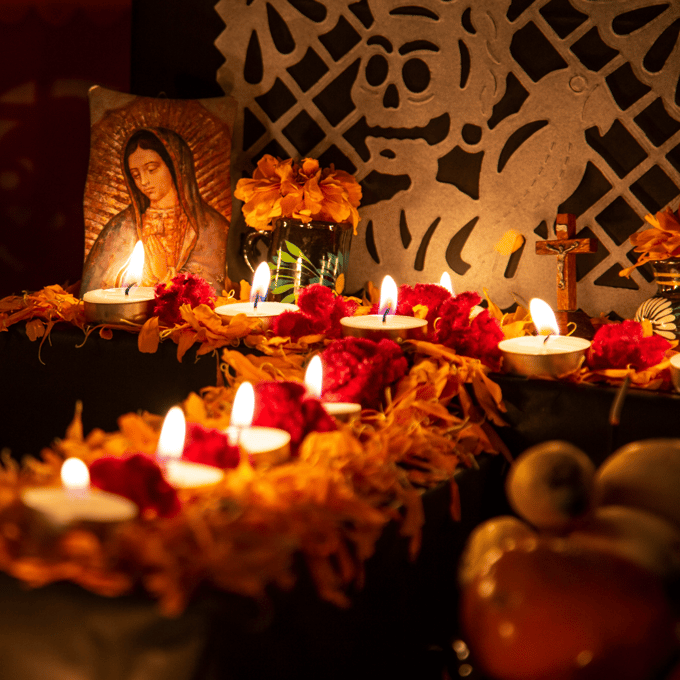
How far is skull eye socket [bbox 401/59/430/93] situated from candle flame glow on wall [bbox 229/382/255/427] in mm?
834

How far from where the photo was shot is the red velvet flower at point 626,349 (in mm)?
769

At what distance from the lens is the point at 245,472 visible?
0.49 meters

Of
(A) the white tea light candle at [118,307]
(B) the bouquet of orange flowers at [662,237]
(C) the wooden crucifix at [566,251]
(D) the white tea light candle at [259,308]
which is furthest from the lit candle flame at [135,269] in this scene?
(B) the bouquet of orange flowers at [662,237]

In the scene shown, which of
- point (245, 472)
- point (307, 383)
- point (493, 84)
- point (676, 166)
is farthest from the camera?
point (493, 84)

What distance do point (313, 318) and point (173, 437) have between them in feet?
1.34

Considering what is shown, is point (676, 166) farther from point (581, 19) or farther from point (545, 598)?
point (545, 598)

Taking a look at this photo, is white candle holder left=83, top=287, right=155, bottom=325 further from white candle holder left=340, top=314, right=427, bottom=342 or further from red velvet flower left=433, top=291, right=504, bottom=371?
red velvet flower left=433, top=291, right=504, bottom=371

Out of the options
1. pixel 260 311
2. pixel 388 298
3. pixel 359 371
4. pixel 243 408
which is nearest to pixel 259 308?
pixel 260 311

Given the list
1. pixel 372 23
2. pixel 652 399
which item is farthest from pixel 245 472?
pixel 372 23

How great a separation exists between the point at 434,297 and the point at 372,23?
0.59m

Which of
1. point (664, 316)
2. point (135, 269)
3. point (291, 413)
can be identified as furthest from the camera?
point (135, 269)

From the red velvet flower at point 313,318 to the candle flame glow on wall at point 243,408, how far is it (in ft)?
1.02

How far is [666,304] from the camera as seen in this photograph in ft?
3.06

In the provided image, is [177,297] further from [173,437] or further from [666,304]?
[666,304]
